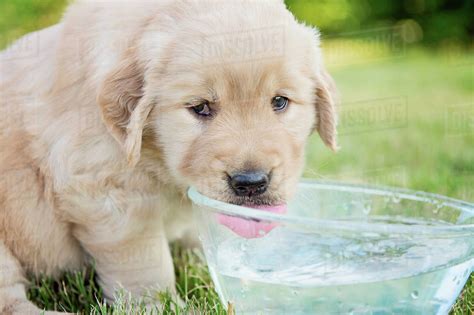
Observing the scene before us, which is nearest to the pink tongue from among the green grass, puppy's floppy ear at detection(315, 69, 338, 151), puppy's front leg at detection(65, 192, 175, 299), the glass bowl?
the glass bowl

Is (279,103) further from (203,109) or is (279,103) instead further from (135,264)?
(135,264)

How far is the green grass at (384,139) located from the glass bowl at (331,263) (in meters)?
0.27

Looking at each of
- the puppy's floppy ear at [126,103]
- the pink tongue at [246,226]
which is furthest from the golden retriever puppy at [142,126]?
the pink tongue at [246,226]

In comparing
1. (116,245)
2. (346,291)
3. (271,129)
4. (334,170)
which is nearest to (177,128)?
(271,129)

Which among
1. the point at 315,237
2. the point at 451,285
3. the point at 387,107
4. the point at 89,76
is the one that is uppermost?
the point at 89,76

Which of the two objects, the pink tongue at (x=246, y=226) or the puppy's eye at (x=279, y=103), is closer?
the pink tongue at (x=246, y=226)

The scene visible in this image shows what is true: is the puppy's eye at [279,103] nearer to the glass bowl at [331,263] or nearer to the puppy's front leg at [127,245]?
the glass bowl at [331,263]

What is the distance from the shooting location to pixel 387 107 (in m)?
7.86

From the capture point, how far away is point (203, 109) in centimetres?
311

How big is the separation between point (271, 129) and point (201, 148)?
309 millimetres

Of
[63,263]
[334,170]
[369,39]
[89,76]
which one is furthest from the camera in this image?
[369,39]

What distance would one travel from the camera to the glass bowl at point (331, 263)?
2619 millimetres

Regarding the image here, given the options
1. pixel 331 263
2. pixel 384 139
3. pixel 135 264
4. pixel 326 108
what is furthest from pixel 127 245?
pixel 384 139

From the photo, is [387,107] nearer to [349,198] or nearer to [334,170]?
[334,170]
